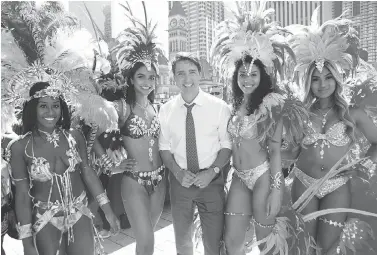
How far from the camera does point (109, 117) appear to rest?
2.58 meters

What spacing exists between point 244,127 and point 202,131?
1.42ft

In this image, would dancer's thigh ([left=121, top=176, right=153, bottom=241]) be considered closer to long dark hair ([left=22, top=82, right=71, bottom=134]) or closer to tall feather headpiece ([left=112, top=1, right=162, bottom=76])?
long dark hair ([left=22, top=82, right=71, bottom=134])

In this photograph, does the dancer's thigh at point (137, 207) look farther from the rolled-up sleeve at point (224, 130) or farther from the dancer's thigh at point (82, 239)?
the rolled-up sleeve at point (224, 130)

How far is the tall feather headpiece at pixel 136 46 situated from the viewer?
2.86 m

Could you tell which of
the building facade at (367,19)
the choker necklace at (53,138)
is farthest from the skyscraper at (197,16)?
the choker necklace at (53,138)

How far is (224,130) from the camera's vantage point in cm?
291

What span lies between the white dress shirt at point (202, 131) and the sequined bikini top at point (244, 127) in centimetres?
14

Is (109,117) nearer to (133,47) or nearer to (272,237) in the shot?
(133,47)

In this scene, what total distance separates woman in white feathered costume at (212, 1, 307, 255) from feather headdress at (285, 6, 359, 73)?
0.70 ft

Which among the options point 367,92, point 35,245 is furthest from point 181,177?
point 367,92

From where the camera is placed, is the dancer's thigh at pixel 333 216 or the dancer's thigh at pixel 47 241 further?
the dancer's thigh at pixel 333 216

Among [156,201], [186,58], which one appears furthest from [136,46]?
[156,201]

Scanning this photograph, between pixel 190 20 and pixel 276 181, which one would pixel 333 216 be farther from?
pixel 190 20

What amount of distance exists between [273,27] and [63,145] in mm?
2046
